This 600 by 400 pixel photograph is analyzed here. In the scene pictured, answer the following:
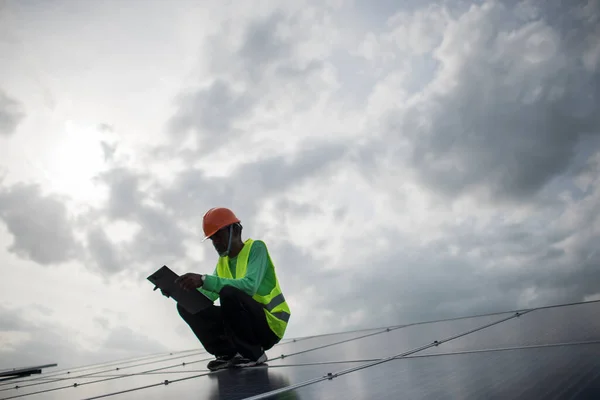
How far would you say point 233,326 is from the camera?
12.4 feet

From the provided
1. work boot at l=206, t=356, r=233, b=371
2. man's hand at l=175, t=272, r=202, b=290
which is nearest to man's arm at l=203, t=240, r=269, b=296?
man's hand at l=175, t=272, r=202, b=290

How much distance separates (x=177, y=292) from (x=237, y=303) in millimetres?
479

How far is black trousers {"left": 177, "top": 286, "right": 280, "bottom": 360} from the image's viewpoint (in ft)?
12.2

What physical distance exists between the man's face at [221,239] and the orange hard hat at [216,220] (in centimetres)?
4

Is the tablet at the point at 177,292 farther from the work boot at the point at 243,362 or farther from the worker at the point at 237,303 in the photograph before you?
the work boot at the point at 243,362

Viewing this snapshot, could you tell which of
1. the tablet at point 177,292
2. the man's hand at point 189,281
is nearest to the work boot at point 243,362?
the tablet at point 177,292

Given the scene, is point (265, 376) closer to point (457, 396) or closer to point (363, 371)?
point (363, 371)

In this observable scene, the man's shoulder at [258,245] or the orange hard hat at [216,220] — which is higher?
the orange hard hat at [216,220]

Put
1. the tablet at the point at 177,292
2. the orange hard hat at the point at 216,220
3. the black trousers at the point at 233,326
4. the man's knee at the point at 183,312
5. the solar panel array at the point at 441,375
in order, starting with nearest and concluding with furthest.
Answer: the solar panel array at the point at 441,375 < the tablet at the point at 177,292 < the black trousers at the point at 233,326 < the man's knee at the point at 183,312 < the orange hard hat at the point at 216,220

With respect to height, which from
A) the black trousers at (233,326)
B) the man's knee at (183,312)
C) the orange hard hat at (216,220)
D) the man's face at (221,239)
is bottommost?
the black trousers at (233,326)

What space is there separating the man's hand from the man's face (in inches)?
29.5

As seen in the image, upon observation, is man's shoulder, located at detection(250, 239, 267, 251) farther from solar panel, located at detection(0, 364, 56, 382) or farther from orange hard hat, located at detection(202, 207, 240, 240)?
solar panel, located at detection(0, 364, 56, 382)

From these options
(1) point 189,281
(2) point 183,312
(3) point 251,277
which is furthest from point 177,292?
(3) point 251,277

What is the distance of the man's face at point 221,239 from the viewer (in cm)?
419
